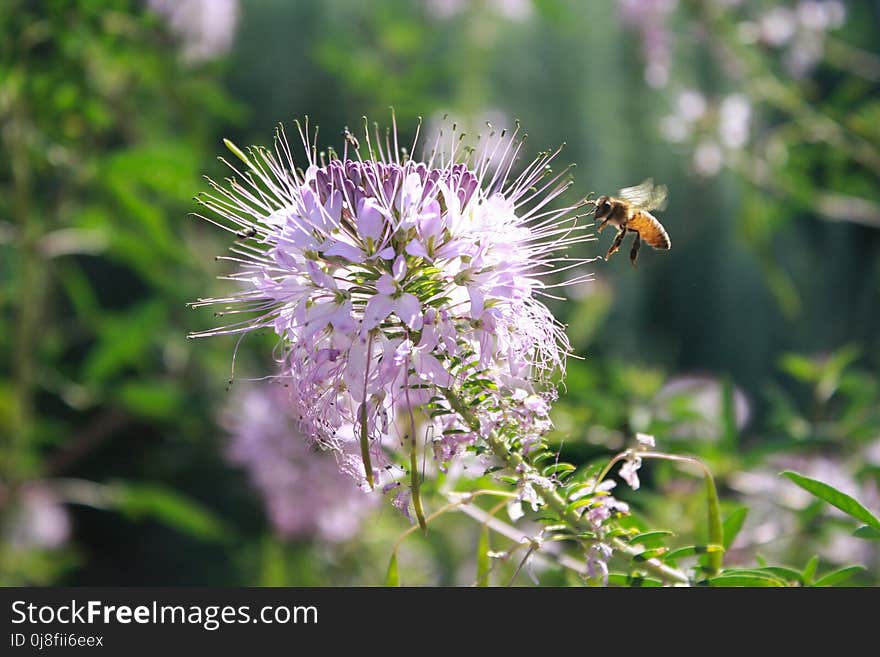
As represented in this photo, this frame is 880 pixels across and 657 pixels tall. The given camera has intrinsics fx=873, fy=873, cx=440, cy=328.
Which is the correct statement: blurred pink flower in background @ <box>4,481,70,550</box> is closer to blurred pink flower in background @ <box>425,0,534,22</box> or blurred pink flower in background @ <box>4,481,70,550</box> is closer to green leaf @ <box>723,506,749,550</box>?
green leaf @ <box>723,506,749,550</box>

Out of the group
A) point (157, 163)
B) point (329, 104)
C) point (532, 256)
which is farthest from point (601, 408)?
point (329, 104)

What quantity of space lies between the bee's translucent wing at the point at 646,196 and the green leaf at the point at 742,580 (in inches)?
24.1

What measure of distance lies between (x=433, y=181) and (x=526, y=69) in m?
4.75

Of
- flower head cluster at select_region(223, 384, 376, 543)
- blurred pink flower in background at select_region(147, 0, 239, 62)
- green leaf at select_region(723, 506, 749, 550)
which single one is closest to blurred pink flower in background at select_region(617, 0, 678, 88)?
blurred pink flower in background at select_region(147, 0, 239, 62)

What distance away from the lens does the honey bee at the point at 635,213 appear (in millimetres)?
1318

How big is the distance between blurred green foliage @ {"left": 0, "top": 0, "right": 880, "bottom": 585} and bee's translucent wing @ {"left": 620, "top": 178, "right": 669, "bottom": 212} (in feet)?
1.23

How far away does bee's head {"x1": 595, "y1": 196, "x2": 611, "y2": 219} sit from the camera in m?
1.30

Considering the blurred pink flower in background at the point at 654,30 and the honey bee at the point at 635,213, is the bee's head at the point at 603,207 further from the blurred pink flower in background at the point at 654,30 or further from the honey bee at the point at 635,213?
the blurred pink flower in background at the point at 654,30

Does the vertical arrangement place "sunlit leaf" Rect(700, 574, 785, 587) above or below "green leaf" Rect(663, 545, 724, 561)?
below

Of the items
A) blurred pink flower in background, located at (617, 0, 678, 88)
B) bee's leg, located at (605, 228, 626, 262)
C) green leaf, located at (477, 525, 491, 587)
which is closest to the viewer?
green leaf, located at (477, 525, 491, 587)

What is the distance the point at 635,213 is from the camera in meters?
1.35

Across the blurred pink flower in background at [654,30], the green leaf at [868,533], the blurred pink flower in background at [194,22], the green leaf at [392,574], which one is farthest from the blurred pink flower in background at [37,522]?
the blurred pink flower in background at [654,30]

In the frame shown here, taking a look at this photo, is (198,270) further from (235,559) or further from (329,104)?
(329,104)

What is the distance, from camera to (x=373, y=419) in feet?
3.26
